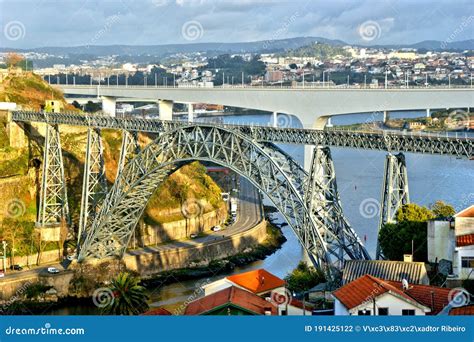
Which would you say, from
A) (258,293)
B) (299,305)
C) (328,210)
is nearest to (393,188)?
(328,210)

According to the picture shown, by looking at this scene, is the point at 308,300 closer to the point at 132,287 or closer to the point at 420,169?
the point at 132,287

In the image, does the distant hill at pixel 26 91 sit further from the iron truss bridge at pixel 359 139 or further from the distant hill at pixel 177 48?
the distant hill at pixel 177 48

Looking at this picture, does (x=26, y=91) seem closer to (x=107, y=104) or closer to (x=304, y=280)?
(x=107, y=104)

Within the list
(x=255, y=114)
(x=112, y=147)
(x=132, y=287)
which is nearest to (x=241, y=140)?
(x=132, y=287)

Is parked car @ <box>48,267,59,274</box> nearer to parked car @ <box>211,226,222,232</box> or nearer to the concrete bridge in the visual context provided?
parked car @ <box>211,226,222,232</box>

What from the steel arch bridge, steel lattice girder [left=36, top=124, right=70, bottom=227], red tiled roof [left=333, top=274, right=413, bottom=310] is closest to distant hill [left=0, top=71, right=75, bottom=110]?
steel lattice girder [left=36, top=124, right=70, bottom=227]
